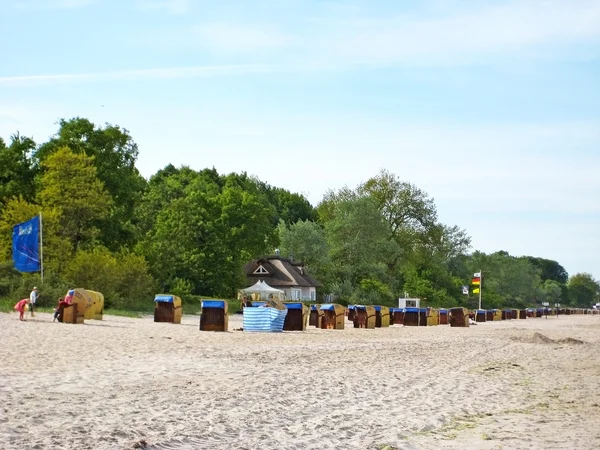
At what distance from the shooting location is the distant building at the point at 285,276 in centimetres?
8406

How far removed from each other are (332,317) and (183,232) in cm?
2492

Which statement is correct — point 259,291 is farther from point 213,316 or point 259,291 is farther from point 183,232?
point 213,316

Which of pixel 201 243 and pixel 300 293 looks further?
pixel 300 293

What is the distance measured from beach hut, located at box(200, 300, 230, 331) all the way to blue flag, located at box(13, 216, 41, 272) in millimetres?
9268

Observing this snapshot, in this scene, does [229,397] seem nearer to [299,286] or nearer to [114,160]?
[114,160]

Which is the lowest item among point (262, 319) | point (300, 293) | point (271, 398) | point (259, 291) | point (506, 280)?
point (271, 398)

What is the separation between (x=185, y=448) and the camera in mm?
9156

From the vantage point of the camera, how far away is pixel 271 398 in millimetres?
13203

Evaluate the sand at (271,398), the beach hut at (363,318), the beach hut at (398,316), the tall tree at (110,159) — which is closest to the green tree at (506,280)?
the beach hut at (398,316)

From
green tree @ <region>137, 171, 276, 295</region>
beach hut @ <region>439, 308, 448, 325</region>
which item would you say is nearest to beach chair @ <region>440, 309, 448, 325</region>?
beach hut @ <region>439, 308, 448, 325</region>

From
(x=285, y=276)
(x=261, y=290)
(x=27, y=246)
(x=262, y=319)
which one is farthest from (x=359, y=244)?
(x=262, y=319)

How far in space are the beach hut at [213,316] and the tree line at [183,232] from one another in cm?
982

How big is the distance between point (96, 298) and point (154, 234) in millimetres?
32815

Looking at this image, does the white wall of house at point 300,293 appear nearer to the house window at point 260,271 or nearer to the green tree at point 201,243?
the house window at point 260,271
